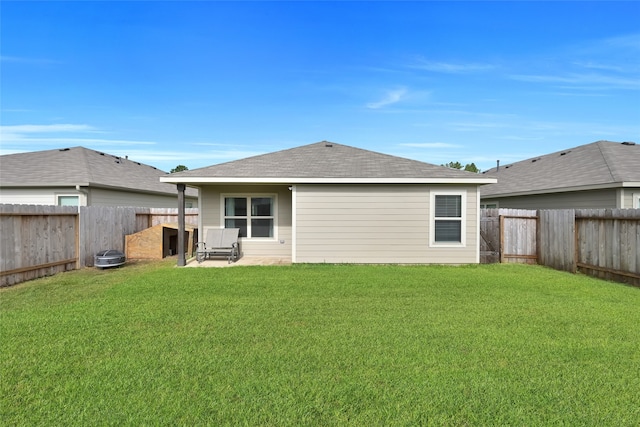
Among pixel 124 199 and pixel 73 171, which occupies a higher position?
pixel 73 171

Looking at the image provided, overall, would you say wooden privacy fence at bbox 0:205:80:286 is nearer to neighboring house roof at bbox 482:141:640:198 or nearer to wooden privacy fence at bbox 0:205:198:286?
wooden privacy fence at bbox 0:205:198:286

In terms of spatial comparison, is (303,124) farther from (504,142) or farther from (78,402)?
(78,402)

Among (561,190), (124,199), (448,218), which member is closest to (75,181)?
(124,199)

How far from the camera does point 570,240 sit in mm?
9453

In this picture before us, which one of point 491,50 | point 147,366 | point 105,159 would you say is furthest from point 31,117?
point 491,50

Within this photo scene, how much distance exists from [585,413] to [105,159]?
21.1 m

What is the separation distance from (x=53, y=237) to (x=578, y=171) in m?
17.8

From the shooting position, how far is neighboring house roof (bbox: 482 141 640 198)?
476 inches

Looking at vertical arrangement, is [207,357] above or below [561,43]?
below

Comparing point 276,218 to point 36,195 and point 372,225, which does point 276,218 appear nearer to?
point 372,225

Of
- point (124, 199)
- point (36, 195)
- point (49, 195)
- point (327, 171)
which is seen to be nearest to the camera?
point (327, 171)

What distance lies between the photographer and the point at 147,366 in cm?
342

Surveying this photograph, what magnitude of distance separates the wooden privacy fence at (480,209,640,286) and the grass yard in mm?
1662

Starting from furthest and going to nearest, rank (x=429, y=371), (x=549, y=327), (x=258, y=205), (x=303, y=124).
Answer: (x=303, y=124), (x=258, y=205), (x=549, y=327), (x=429, y=371)
